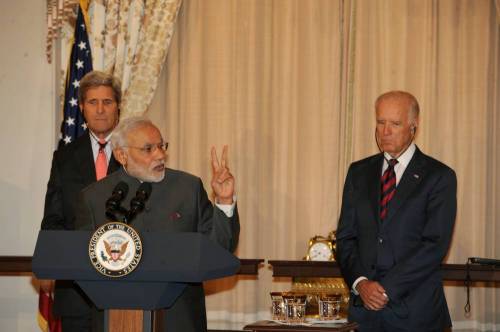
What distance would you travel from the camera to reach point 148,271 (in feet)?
9.52

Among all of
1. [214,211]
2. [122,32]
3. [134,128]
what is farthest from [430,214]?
[122,32]

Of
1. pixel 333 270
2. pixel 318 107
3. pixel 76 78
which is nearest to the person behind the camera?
pixel 333 270

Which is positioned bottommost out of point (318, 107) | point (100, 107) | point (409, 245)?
point (409, 245)

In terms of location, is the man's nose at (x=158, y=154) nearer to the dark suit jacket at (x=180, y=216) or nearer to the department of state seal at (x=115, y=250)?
the dark suit jacket at (x=180, y=216)

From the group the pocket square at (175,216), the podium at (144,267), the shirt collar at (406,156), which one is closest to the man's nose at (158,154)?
the pocket square at (175,216)

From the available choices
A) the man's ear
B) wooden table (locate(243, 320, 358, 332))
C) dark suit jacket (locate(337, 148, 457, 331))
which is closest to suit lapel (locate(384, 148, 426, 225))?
dark suit jacket (locate(337, 148, 457, 331))

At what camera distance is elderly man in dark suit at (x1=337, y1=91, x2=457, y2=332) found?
13.0ft

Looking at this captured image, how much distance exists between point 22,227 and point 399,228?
3.24 metres

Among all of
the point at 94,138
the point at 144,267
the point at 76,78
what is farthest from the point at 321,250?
the point at 144,267

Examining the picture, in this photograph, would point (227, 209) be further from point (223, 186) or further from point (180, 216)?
point (180, 216)

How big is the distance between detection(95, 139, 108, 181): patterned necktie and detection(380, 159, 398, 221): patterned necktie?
1.46 metres

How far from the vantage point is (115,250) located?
291cm

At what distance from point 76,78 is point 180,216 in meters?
2.66

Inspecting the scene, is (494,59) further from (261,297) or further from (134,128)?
(134,128)
